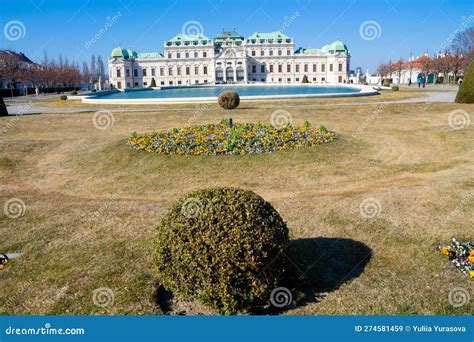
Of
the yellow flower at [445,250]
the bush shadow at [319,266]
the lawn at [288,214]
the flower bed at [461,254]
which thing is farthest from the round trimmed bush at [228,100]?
the yellow flower at [445,250]


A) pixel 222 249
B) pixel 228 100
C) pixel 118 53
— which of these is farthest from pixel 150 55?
pixel 222 249

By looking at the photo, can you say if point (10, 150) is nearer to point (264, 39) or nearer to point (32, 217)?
point (32, 217)

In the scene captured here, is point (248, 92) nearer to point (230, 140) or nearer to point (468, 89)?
point (468, 89)

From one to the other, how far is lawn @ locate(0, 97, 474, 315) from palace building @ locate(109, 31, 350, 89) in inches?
3877

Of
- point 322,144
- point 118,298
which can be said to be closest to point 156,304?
point 118,298

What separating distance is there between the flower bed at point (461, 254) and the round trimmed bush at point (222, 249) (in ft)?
11.7

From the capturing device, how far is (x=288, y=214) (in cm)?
985

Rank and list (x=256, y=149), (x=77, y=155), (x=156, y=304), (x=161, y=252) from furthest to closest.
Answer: (x=77, y=155), (x=256, y=149), (x=156, y=304), (x=161, y=252)

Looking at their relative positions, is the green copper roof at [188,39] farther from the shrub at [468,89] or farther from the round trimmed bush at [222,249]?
the round trimmed bush at [222,249]

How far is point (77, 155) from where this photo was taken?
17641 mm

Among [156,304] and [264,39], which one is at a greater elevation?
[264,39]

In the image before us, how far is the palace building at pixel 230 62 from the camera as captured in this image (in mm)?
114000

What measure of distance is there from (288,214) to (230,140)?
6.45m

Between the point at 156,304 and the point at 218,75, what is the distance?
374 ft
